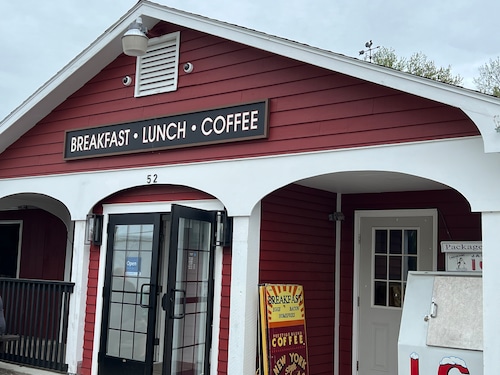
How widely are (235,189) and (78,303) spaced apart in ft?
9.14

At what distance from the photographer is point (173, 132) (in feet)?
23.5

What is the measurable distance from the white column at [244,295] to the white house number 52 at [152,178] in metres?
1.33

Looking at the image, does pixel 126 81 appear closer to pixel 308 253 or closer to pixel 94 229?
pixel 94 229

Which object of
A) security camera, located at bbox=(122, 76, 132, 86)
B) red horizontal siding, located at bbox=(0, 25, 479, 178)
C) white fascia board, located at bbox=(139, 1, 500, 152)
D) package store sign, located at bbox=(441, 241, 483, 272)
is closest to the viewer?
white fascia board, located at bbox=(139, 1, 500, 152)

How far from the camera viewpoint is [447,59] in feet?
104

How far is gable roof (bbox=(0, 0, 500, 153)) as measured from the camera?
471 cm

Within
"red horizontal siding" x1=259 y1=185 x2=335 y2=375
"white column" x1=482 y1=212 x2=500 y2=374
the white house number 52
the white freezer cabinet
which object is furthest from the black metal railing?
"white column" x1=482 y1=212 x2=500 y2=374

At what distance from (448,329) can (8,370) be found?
5.69 meters

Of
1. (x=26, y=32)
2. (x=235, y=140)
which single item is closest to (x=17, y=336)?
(x=235, y=140)

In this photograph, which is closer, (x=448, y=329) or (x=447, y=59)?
(x=448, y=329)

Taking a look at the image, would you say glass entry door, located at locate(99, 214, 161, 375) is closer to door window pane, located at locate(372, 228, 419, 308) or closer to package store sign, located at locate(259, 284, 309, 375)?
package store sign, located at locate(259, 284, 309, 375)

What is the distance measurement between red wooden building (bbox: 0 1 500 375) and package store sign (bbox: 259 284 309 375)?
14cm

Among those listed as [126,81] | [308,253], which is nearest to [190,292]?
[308,253]

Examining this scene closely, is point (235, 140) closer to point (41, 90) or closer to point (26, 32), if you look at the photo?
point (41, 90)
